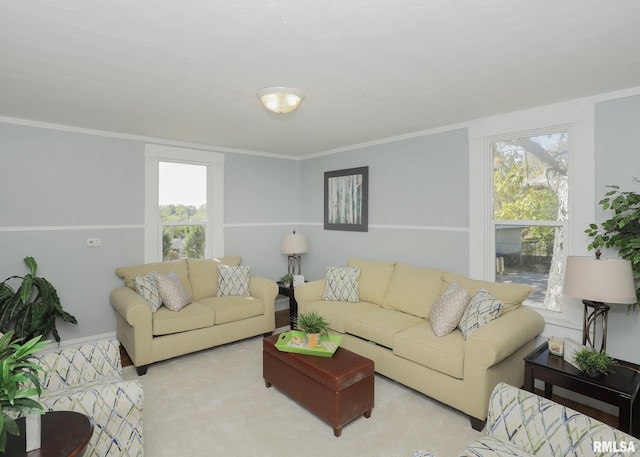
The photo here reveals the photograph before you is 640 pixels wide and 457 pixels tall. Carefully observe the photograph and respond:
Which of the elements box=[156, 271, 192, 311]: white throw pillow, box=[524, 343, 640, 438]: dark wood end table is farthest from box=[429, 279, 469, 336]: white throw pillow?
box=[156, 271, 192, 311]: white throw pillow

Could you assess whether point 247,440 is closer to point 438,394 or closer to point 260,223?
point 438,394

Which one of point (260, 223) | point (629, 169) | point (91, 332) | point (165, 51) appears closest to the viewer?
point (165, 51)

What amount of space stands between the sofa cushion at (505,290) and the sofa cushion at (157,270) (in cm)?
317

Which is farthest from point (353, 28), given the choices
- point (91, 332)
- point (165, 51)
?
point (91, 332)

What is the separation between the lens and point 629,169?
8.75 feet

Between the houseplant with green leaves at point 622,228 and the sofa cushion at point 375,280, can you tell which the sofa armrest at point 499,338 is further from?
the sofa cushion at point 375,280

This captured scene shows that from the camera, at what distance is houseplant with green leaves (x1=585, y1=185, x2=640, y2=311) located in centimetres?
241

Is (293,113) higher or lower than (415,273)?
higher

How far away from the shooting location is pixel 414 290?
3.64 meters

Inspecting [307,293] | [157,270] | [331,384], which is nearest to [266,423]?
[331,384]

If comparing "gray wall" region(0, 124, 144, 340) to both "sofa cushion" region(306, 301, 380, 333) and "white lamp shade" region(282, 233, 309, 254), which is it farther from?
"sofa cushion" region(306, 301, 380, 333)

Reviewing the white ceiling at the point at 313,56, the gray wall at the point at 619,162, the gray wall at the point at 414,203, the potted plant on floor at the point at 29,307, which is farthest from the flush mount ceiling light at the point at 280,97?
the potted plant on floor at the point at 29,307

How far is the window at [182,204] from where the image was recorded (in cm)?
443

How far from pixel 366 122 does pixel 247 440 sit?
303cm
